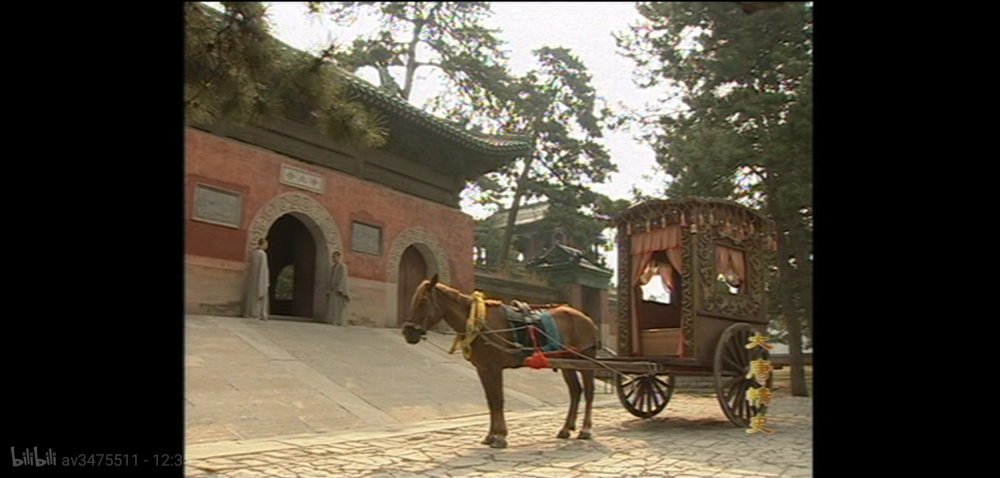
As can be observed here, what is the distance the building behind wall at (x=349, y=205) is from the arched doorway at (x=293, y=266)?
0.04 meters

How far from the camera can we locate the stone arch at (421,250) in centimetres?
1176

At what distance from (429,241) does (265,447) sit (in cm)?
706

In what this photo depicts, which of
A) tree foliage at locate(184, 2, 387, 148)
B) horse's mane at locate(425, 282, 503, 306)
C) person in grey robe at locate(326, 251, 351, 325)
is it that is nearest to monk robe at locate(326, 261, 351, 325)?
person in grey robe at locate(326, 251, 351, 325)

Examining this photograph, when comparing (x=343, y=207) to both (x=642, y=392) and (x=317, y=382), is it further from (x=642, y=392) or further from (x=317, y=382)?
(x=642, y=392)

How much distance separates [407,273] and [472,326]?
759cm

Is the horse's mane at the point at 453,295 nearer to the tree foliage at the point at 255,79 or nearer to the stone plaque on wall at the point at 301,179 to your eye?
the tree foliage at the point at 255,79

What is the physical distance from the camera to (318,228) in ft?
37.4

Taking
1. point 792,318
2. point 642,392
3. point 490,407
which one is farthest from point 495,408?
point 792,318
